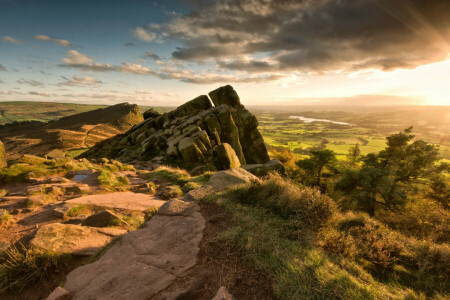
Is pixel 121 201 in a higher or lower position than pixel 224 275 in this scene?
lower

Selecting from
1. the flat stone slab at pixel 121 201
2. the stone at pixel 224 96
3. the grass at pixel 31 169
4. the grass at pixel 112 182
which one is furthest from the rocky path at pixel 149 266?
the stone at pixel 224 96

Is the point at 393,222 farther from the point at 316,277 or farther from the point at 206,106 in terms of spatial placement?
the point at 206,106

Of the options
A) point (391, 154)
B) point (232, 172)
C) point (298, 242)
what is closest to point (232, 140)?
point (232, 172)

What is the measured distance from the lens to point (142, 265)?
401 cm

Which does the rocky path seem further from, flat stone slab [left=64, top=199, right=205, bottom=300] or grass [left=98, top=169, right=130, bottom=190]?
grass [left=98, top=169, right=130, bottom=190]

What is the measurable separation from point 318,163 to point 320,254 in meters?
36.6

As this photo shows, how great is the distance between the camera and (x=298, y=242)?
457cm

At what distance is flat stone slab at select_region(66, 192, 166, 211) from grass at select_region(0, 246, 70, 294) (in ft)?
12.4

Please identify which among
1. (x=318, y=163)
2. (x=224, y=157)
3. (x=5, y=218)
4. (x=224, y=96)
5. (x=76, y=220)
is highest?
(x=224, y=96)

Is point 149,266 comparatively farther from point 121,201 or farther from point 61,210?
point 121,201

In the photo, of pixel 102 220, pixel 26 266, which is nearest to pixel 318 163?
pixel 102 220

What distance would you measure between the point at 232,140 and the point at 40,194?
2596 centimetres

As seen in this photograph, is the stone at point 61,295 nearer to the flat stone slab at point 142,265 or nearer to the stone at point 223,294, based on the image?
the flat stone slab at point 142,265

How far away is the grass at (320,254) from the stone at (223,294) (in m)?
0.83
